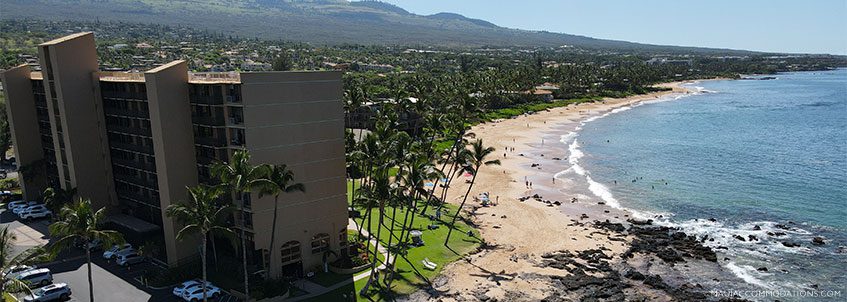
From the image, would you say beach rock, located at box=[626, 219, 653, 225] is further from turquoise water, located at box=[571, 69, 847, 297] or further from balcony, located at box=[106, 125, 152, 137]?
balcony, located at box=[106, 125, 152, 137]

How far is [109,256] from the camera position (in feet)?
149

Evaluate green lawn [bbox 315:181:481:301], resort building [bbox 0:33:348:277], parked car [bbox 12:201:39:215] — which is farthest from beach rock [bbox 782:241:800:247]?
parked car [bbox 12:201:39:215]

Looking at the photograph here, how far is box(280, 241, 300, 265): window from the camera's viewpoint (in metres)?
41.2

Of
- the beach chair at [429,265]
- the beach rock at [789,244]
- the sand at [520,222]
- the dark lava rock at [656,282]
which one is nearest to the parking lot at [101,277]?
the beach chair at [429,265]

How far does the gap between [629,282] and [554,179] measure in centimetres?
3876

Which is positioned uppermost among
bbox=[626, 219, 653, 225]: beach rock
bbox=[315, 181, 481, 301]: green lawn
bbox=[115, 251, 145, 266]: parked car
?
bbox=[115, 251, 145, 266]: parked car

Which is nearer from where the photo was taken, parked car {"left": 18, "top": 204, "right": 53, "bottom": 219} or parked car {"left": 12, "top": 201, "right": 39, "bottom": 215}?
parked car {"left": 18, "top": 204, "right": 53, "bottom": 219}

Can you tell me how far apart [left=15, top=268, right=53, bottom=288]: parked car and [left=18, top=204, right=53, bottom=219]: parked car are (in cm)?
1881

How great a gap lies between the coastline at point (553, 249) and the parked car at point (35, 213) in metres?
40.1

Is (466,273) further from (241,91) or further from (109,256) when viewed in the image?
(109,256)

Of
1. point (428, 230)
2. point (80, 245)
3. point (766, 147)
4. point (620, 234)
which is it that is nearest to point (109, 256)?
point (80, 245)

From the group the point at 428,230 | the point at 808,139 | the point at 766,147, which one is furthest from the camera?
the point at 808,139

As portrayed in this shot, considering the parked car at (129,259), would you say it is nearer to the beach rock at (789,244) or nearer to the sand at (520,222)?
the sand at (520,222)

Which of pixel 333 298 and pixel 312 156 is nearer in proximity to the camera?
pixel 333 298
